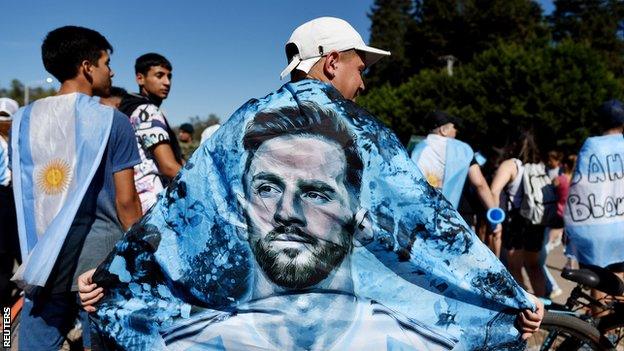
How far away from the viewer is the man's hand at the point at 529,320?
2.17 meters

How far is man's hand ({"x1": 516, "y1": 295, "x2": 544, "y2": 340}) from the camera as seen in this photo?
85.3 inches

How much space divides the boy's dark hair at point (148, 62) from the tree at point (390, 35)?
56337 mm

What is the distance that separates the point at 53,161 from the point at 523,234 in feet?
16.2

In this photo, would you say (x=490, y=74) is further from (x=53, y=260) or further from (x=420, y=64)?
(x=53, y=260)

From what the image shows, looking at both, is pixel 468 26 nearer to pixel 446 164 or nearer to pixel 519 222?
pixel 519 222

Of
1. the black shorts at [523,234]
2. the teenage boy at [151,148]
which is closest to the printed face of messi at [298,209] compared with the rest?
the teenage boy at [151,148]

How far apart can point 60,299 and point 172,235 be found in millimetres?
1159

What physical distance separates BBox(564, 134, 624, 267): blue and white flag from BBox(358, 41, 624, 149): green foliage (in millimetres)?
25526

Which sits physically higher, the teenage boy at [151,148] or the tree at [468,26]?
the tree at [468,26]

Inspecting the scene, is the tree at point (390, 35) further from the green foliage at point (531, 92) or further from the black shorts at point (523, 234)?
the black shorts at point (523, 234)

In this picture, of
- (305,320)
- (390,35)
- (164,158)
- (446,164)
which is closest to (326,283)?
(305,320)

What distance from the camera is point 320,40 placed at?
218 cm

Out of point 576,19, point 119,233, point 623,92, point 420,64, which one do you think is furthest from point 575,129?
point 576,19

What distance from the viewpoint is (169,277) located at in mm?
2025
